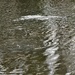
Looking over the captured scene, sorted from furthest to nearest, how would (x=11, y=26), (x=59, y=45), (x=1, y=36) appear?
(x=11, y=26)
(x=1, y=36)
(x=59, y=45)

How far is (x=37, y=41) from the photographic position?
667cm

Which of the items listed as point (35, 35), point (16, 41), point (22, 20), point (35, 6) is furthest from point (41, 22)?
point (35, 6)

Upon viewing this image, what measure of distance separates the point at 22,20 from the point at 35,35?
180cm

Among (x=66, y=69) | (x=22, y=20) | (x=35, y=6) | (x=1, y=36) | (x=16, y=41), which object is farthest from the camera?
(x=35, y=6)

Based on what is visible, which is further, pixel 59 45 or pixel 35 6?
pixel 35 6

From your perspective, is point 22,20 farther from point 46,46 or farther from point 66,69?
point 66,69

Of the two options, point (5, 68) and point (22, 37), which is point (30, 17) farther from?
point (5, 68)

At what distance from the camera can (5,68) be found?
512 cm

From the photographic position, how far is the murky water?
5094 millimetres

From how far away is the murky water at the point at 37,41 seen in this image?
5.09m

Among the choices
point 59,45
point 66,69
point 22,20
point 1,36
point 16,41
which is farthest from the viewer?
point 22,20

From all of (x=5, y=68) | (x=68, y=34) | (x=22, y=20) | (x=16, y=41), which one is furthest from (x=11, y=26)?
(x=5, y=68)

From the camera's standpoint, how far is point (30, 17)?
9.20 metres

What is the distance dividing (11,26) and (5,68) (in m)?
3.16
